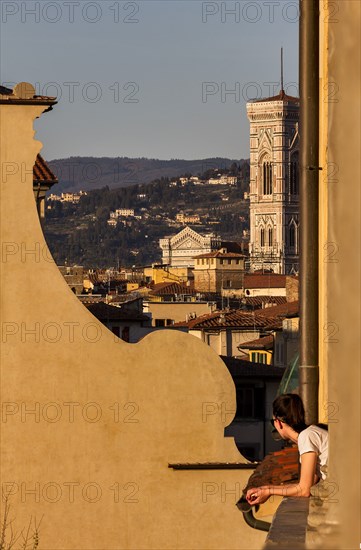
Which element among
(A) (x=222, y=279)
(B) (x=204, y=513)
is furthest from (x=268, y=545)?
(A) (x=222, y=279)

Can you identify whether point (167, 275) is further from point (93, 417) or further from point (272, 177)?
point (93, 417)

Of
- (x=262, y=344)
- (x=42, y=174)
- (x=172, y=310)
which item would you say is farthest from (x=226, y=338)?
(x=42, y=174)

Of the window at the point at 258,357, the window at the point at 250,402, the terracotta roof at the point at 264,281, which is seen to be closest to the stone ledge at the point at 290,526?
the window at the point at 250,402

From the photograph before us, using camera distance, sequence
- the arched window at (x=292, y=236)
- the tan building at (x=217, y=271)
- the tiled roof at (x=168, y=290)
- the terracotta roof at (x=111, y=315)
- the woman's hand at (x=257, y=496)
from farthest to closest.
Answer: the arched window at (x=292, y=236)
the tan building at (x=217, y=271)
the tiled roof at (x=168, y=290)
the terracotta roof at (x=111, y=315)
the woman's hand at (x=257, y=496)

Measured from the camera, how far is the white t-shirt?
16.3ft

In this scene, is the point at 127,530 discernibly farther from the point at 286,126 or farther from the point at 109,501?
the point at 286,126

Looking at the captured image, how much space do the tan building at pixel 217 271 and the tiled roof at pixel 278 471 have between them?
415ft

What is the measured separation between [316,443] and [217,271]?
443 feet

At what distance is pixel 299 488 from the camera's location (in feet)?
15.5

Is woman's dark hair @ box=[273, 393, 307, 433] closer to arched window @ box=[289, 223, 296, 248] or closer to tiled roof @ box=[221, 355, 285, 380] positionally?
tiled roof @ box=[221, 355, 285, 380]

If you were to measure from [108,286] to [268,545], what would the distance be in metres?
102

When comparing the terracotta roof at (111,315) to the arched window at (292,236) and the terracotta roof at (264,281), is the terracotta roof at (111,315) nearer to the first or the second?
the terracotta roof at (264,281)

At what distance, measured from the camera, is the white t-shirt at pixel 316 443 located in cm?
497

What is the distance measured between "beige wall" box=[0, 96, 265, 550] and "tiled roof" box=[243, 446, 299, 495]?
4.06 m
